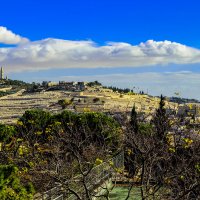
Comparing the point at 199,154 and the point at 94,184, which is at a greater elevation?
the point at 199,154

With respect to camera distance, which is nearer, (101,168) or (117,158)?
(101,168)

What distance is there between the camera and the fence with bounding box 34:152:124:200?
47.6 ft

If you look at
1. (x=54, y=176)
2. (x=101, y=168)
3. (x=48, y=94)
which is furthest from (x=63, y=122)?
(x=48, y=94)

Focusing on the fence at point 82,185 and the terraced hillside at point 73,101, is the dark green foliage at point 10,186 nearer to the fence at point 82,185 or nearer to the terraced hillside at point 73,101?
the fence at point 82,185

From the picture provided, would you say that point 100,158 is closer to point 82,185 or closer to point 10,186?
point 82,185

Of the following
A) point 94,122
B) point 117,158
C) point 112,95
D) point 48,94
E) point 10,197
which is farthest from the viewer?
point 48,94

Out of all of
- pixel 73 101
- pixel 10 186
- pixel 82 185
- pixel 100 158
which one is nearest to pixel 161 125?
pixel 100 158

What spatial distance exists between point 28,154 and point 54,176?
6665mm

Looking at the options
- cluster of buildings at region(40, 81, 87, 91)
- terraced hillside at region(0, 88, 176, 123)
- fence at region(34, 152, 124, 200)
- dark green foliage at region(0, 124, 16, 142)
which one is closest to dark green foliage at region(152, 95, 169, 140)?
fence at region(34, 152, 124, 200)

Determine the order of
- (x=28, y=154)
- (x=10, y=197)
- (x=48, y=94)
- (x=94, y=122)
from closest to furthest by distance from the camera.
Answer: (x=10, y=197) → (x=28, y=154) → (x=94, y=122) → (x=48, y=94)

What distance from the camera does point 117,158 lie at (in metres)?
25.8

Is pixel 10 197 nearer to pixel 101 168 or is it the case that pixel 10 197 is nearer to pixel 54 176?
pixel 54 176

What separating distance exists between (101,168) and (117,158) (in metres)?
4.49

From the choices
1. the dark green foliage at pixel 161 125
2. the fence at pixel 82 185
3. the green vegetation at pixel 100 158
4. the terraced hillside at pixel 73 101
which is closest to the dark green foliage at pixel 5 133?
the green vegetation at pixel 100 158
